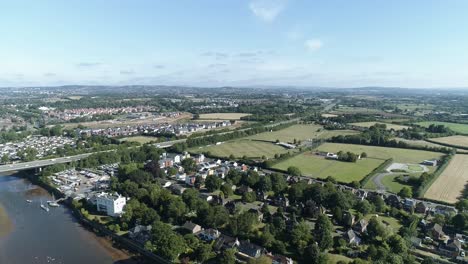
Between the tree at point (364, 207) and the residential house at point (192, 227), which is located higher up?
the tree at point (364, 207)

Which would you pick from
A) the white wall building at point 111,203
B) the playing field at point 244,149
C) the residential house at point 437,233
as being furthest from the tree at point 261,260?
the playing field at point 244,149

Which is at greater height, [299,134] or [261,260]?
[261,260]

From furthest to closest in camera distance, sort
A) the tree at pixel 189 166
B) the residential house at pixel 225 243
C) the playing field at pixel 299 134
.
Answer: the playing field at pixel 299 134 → the tree at pixel 189 166 → the residential house at pixel 225 243

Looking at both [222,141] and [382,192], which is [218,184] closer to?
[382,192]

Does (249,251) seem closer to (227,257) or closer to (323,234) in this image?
(227,257)

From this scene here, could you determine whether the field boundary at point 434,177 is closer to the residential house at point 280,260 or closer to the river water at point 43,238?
the residential house at point 280,260

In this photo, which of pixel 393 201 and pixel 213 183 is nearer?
pixel 393 201

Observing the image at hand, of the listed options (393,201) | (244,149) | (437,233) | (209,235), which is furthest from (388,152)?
(209,235)
